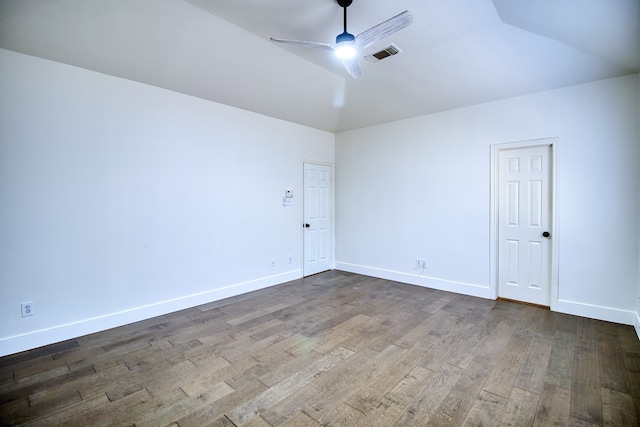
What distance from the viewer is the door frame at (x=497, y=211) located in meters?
3.67

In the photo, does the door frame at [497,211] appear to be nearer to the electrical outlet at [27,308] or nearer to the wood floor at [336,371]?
the wood floor at [336,371]

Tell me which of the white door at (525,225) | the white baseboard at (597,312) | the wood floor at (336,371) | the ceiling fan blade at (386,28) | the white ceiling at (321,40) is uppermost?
the white ceiling at (321,40)

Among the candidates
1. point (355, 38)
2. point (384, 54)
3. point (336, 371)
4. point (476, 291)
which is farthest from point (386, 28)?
point (476, 291)

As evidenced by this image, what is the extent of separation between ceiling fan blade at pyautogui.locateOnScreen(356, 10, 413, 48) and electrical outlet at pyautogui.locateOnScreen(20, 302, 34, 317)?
3.85 m

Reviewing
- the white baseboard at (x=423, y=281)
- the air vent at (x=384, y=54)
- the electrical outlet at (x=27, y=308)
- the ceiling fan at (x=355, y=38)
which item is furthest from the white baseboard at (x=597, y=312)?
the electrical outlet at (x=27, y=308)

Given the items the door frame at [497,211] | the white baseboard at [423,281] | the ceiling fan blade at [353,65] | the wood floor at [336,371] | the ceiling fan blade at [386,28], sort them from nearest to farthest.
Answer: the wood floor at [336,371] → the ceiling fan blade at [386,28] → the ceiling fan blade at [353,65] → the door frame at [497,211] → the white baseboard at [423,281]

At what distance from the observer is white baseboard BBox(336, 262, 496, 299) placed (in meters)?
4.30

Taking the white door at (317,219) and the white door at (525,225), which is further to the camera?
the white door at (317,219)

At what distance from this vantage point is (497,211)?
4.17 metres

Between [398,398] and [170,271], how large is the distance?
9.80 ft

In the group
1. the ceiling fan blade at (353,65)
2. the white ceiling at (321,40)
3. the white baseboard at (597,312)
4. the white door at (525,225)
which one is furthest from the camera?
the white door at (525,225)

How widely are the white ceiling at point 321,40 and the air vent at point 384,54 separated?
0.09 metres

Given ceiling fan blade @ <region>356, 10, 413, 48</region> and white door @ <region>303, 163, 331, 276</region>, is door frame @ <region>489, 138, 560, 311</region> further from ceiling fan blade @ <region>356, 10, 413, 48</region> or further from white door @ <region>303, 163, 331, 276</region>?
white door @ <region>303, 163, 331, 276</region>

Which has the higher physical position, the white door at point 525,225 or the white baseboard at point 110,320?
the white door at point 525,225
